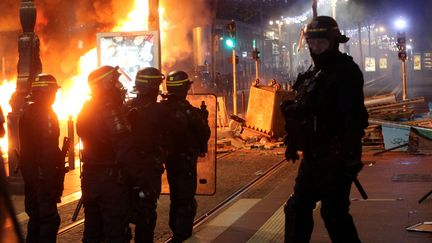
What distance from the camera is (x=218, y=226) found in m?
7.03

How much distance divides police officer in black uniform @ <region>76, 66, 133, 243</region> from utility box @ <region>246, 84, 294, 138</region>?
430 inches

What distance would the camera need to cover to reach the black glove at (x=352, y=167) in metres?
4.38

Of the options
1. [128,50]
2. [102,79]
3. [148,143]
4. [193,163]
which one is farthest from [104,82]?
[128,50]

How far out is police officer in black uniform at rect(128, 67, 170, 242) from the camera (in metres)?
5.11

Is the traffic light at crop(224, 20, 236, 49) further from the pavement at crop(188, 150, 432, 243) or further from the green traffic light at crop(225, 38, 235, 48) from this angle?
the pavement at crop(188, 150, 432, 243)

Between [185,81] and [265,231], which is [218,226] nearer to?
[265,231]

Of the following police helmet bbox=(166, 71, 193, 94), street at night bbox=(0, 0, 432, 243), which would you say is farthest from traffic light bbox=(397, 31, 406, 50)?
police helmet bbox=(166, 71, 193, 94)

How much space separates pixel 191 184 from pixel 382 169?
6.10m

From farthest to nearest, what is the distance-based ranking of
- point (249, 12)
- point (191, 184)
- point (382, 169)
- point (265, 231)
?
point (249, 12)
point (382, 169)
point (265, 231)
point (191, 184)

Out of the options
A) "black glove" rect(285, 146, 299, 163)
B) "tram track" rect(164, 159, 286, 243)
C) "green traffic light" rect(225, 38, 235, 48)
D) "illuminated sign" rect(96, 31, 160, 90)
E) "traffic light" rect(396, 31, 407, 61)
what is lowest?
"tram track" rect(164, 159, 286, 243)

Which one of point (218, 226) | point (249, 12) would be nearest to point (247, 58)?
point (249, 12)

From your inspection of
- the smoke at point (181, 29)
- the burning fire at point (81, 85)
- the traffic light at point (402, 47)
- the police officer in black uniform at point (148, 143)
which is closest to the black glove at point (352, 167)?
the police officer in black uniform at point (148, 143)

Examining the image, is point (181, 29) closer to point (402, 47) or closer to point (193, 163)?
point (402, 47)

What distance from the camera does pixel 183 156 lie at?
5902 mm
